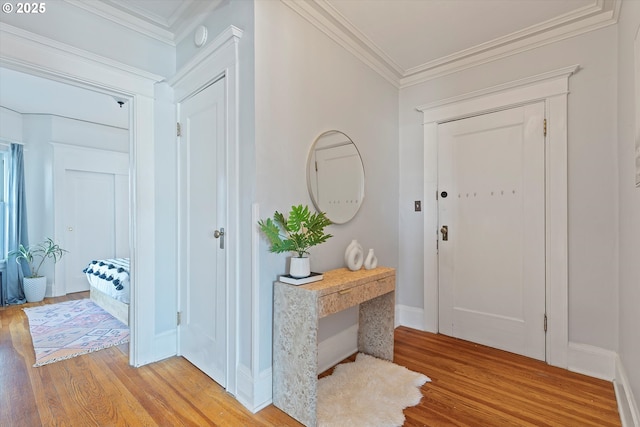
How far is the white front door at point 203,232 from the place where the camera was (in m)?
2.00

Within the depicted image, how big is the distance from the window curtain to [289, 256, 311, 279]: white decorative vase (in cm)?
427

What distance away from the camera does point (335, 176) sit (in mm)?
2320

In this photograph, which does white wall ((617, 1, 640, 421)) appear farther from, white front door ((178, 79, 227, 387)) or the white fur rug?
white front door ((178, 79, 227, 387))

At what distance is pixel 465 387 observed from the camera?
197cm

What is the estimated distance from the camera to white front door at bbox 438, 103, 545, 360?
2.37 meters

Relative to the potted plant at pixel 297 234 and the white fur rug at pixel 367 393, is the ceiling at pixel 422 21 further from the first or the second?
the white fur rug at pixel 367 393

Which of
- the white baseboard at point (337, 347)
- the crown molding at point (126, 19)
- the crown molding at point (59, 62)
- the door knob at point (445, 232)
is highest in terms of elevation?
the crown molding at point (126, 19)

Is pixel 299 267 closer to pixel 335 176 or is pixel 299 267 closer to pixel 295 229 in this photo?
pixel 295 229

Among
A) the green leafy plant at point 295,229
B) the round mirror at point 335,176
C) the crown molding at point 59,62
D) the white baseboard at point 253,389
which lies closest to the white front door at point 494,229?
the round mirror at point 335,176

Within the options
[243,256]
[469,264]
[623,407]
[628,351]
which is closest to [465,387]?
[623,407]

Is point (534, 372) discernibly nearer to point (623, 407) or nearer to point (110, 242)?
point (623, 407)

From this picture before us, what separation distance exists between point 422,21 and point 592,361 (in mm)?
2706

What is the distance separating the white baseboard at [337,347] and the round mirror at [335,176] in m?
0.89

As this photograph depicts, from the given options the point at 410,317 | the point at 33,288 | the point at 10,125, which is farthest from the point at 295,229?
the point at 10,125
